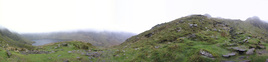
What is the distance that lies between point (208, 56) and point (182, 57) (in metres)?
3.20

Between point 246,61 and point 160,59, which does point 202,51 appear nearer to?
point 246,61

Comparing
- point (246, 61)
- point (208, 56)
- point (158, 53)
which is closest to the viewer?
point (246, 61)

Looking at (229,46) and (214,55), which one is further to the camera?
(229,46)

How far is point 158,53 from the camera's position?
2073 cm

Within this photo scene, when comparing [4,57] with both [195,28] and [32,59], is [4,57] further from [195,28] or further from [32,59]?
[195,28]

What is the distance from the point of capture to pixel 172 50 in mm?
20812

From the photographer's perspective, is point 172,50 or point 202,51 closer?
point 202,51

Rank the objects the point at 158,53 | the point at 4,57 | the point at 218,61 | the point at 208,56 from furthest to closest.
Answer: the point at 158,53
the point at 4,57
the point at 208,56
the point at 218,61

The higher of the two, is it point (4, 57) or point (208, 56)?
point (4, 57)

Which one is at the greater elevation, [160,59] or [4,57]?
[4,57]

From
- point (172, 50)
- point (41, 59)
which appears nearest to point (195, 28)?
point (172, 50)

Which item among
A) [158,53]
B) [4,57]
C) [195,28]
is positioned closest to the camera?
[4,57]

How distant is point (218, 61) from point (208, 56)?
1.39 m

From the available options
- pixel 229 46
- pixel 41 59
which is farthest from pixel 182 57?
pixel 41 59
